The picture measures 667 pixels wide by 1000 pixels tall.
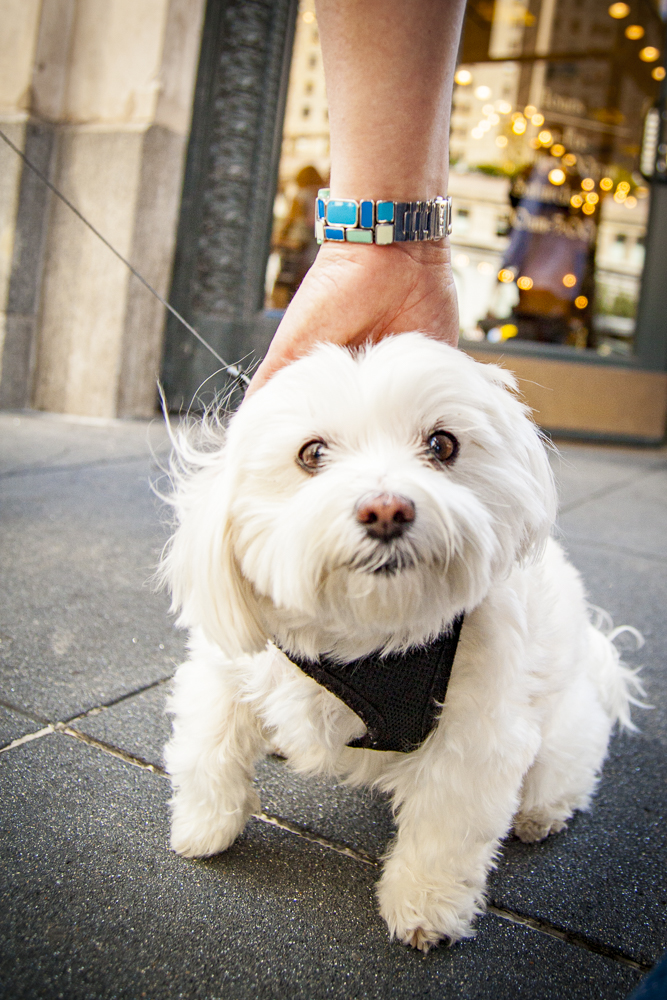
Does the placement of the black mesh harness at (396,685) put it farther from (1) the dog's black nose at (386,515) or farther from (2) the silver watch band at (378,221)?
(2) the silver watch band at (378,221)

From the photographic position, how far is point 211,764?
1622 millimetres

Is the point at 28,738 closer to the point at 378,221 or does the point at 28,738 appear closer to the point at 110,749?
the point at 110,749

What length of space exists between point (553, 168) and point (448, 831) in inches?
307

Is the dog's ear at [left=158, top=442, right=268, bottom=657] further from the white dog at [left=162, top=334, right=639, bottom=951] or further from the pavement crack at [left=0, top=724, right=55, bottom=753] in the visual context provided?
the pavement crack at [left=0, top=724, right=55, bottom=753]

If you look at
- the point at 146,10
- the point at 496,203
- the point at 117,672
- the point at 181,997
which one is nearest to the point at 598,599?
the point at 117,672

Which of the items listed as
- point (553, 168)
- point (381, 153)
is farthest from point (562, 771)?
point (553, 168)

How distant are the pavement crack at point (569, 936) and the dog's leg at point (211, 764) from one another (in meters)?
0.55

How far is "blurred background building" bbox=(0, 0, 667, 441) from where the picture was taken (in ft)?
18.6

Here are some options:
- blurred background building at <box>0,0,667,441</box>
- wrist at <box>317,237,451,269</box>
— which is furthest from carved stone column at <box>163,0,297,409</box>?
wrist at <box>317,237,451,269</box>

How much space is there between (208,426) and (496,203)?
271 inches

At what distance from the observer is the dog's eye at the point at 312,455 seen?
136 centimetres

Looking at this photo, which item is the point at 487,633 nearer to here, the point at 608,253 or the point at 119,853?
the point at 119,853

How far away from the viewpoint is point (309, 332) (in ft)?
5.19

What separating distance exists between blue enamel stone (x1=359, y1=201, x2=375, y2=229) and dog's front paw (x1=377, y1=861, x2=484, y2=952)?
125 cm
